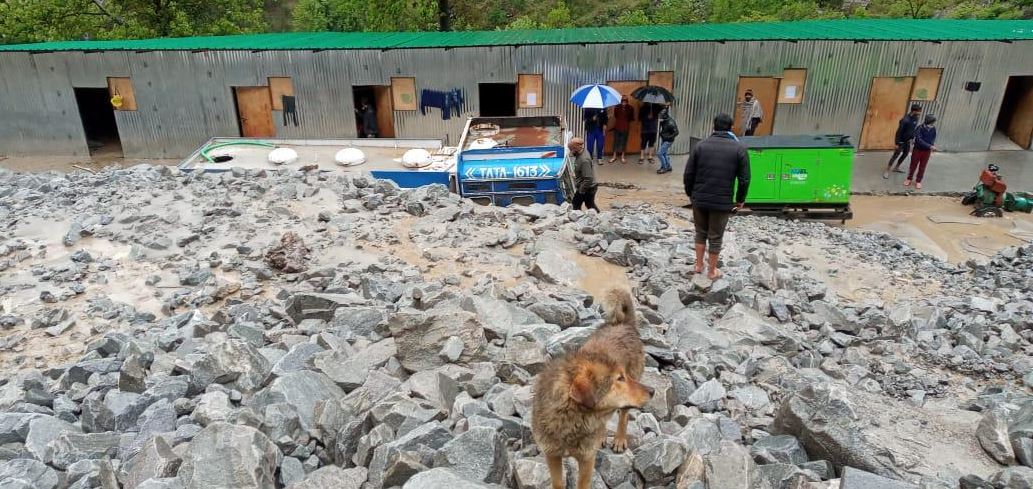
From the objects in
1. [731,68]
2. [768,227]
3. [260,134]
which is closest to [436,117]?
[260,134]

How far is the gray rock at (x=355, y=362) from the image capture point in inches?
199

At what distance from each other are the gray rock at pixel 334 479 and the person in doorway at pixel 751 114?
16.1 meters

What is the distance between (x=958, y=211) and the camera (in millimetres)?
14617

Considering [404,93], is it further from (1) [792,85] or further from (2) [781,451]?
(2) [781,451]

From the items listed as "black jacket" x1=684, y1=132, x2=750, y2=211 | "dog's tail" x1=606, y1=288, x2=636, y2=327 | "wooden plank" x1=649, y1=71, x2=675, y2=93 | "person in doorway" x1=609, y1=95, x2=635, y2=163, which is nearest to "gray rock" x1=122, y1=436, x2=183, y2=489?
"dog's tail" x1=606, y1=288, x2=636, y2=327

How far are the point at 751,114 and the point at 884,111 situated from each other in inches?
184

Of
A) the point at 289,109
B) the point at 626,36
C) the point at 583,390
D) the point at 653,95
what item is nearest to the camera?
the point at 583,390

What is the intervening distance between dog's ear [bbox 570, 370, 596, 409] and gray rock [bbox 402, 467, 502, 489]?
2.85 ft

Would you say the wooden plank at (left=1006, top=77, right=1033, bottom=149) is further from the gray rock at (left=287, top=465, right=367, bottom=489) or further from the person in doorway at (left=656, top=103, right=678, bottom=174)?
the gray rock at (left=287, top=465, right=367, bottom=489)

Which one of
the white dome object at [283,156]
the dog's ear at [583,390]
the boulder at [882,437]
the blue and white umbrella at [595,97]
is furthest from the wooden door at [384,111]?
the dog's ear at [583,390]

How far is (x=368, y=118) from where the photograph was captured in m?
19.8

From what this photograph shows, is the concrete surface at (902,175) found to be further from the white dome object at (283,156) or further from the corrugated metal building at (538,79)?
the white dome object at (283,156)

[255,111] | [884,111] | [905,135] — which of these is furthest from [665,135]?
[255,111]

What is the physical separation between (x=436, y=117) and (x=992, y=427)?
1718 centimetres
